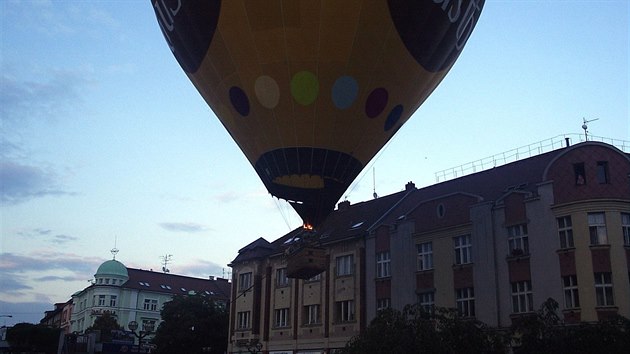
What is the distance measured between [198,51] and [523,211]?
17113 millimetres

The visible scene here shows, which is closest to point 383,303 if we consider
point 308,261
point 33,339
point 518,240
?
point 518,240

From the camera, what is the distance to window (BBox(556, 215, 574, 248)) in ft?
87.6

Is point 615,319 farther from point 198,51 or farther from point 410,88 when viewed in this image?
point 198,51

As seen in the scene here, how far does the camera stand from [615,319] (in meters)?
16.7

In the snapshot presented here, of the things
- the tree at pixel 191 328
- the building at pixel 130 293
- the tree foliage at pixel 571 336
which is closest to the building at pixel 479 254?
the tree foliage at pixel 571 336

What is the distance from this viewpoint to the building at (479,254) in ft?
85.7

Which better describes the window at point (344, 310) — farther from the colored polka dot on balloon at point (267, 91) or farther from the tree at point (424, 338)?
the colored polka dot on balloon at point (267, 91)

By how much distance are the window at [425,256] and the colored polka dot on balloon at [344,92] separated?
17.3 m

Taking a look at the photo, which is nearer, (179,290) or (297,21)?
(297,21)

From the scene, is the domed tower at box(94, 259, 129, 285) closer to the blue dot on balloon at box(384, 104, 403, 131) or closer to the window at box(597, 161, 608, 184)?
the window at box(597, 161, 608, 184)

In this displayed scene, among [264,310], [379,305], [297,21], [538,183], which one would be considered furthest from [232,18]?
[264,310]

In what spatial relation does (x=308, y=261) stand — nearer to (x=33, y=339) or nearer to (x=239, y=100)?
(x=239, y=100)

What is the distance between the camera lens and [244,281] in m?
44.0

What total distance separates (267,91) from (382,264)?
2013cm
